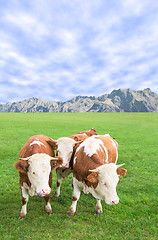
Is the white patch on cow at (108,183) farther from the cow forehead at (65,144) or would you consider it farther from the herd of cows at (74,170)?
the cow forehead at (65,144)

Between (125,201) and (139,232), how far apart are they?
211 centimetres

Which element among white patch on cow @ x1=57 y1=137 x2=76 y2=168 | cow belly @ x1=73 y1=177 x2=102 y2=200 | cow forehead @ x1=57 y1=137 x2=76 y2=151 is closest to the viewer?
cow belly @ x1=73 y1=177 x2=102 y2=200

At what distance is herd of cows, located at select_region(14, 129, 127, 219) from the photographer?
17.3ft

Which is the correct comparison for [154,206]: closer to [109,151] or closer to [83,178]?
[109,151]

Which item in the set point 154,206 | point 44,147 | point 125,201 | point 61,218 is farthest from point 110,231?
point 44,147

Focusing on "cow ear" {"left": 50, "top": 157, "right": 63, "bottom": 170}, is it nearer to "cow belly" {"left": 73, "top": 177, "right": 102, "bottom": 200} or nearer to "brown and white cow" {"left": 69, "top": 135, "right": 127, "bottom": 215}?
"brown and white cow" {"left": 69, "top": 135, "right": 127, "bottom": 215}

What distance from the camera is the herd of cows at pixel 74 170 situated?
5.26m

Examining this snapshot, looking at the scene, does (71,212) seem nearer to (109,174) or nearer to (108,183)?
(108,183)

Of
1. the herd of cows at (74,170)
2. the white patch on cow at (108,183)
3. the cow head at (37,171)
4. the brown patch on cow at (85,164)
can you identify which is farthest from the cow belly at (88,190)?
the cow head at (37,171)

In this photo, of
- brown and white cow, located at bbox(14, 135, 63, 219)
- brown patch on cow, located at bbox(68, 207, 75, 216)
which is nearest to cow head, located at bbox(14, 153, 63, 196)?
brown and white cow, located at bbox(14, 135, 63, 219)

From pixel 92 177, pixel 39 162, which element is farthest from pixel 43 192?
pixel 92 177

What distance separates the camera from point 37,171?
17.5ft

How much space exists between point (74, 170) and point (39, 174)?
1.67 metres

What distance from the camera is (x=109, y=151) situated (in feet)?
25.6
